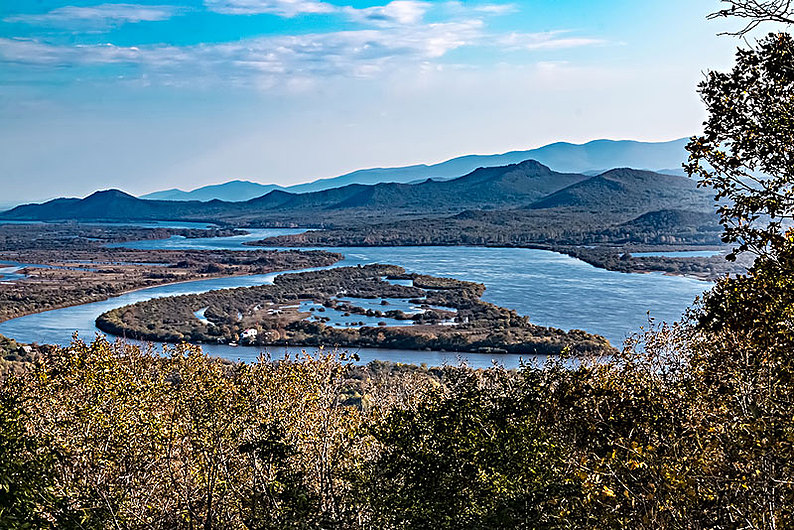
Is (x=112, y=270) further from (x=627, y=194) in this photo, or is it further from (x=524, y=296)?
(x=627, y=194)

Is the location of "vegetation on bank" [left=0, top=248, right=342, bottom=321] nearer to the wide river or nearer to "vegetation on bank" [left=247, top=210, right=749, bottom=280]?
the wide river

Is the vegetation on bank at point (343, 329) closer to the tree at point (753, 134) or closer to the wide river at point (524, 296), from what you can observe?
the wide river at point (524, 296)

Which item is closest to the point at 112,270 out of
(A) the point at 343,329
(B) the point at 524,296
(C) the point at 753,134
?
(A) the point at 343,329

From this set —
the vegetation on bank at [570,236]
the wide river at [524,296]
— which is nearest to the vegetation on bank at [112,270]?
the wide river at [524,296]

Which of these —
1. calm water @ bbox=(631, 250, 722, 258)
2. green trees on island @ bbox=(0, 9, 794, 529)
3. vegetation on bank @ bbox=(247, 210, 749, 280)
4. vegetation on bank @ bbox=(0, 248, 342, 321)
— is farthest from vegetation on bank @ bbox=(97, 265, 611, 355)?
calm water @ bbox=(631, 250, 722, 258)

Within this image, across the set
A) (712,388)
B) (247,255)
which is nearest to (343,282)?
(247,255)
